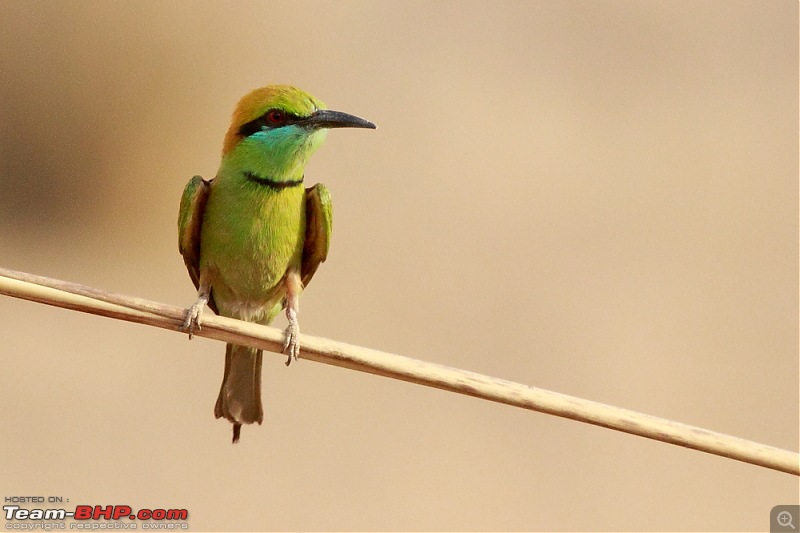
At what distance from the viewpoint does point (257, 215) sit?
2059mm

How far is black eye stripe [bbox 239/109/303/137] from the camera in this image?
6.66 feet

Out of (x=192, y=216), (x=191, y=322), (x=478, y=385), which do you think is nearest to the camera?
(x=478, y=385)

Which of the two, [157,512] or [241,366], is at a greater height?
[241,366]

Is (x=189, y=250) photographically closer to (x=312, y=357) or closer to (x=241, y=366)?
(x=241, y=366)

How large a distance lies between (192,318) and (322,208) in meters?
0.72

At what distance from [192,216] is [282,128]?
334 mm

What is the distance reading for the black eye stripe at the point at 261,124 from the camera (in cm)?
203

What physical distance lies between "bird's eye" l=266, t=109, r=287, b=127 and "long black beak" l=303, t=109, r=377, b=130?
0.20 feet

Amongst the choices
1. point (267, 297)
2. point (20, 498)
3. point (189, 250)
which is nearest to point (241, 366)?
point (267, 297)

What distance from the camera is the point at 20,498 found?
7.86 feet

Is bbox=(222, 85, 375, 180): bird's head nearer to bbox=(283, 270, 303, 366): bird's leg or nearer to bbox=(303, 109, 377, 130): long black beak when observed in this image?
bbox=(303, 109, 377, 130): long black beak

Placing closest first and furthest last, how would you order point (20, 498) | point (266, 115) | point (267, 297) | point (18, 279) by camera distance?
point (18, 279) → point (266, 115) → point (267, 297) → point (20, 498)

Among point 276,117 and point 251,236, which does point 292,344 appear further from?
point 276,117

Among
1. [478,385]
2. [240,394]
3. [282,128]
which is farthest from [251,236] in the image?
Answer: [478,385]
